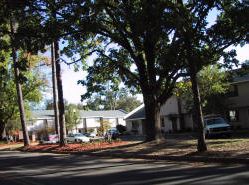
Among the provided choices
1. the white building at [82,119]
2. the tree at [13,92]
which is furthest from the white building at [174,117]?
the white building at [82,119]

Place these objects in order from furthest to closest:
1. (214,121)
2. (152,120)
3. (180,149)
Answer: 1. (214,121)
2. (152,120)
3. (180,149)

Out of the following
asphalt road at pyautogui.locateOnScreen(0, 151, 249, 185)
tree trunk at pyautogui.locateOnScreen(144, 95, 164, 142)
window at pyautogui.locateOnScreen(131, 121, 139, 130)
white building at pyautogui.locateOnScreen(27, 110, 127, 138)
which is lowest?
asphalt road at pyautogui.locateOnScreen(0, 151, 249, 185)

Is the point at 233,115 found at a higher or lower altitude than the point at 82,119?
lower

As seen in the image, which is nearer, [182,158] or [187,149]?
[182,158]

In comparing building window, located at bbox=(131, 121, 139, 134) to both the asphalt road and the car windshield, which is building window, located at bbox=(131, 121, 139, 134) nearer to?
the car windshield

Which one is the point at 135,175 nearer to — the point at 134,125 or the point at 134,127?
the point at 134,125

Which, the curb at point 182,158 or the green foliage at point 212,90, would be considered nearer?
the curb at point 182,158

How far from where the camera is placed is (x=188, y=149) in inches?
890

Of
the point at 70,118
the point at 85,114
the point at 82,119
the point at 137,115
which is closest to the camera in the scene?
the point at 137,115

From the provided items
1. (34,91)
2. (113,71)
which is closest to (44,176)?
(113,71)

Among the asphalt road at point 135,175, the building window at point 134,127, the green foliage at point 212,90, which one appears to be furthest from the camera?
the building window at point 134,127

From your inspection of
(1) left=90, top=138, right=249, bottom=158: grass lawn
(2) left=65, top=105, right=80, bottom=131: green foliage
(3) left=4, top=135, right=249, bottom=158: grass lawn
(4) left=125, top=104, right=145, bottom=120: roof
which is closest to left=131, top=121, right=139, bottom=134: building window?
(4) left=125, top=104, right=145, bottom=120: roof

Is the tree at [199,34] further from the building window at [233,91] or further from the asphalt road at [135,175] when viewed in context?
the building window at [233,91]

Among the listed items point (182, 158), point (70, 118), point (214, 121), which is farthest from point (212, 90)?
point (70, 118)
